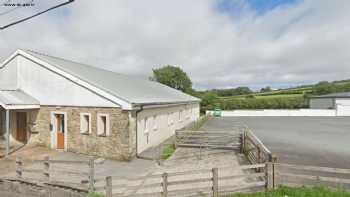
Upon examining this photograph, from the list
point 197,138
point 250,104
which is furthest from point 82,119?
point 250,104

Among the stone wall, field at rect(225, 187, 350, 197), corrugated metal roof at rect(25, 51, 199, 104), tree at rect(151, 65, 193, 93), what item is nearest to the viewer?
field at rect(225, 187, 350, 197)

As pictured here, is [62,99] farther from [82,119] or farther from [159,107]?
[159,107]

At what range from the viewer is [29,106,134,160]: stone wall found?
10.5m

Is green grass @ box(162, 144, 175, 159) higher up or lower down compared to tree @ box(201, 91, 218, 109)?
lower down

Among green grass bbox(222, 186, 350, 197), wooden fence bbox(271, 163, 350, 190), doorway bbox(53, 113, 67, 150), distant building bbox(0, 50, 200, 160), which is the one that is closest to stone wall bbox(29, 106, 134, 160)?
distant building bbox(0, 50, 200, 160)

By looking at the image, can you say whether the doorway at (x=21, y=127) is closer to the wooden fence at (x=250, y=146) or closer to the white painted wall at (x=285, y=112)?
the wooden fence at (x=250, y=146)

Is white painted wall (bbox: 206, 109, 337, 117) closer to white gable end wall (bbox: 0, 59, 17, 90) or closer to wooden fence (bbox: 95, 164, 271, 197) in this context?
white gable end wall (bbox: 0, 59, 17, 90)

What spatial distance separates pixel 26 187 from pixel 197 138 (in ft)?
28.7

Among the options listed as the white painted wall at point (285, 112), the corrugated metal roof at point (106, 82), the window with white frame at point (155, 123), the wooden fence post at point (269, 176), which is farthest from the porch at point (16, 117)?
the white painted wall at point (285, 112)

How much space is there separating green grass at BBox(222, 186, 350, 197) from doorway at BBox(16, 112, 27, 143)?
41.7ft

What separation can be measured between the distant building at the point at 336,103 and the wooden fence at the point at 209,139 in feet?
117

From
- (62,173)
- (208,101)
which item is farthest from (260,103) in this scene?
(62,173)

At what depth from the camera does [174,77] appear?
208 ft

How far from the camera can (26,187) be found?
23.9ft
